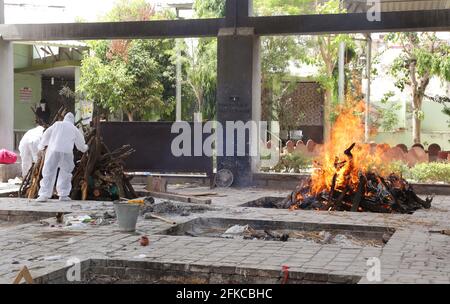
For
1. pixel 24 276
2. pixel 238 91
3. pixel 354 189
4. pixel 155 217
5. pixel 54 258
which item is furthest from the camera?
pixel 238 91

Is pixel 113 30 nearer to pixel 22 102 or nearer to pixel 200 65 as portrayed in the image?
pixel 200 65

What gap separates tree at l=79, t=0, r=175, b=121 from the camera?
26.5 meters

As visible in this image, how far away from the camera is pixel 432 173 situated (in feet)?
52.0

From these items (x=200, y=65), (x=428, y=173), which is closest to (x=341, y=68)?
(x=200, y=65)

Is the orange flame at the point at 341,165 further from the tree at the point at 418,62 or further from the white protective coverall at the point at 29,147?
the tree at the point at 418,62

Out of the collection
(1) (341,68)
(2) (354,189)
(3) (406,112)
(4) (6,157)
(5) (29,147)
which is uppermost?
(1) (341,68)

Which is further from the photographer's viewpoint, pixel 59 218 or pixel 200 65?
pixel 200 65

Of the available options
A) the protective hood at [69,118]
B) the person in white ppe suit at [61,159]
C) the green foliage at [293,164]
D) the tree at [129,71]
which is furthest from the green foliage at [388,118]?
the person in white ppe suit at [61,159]

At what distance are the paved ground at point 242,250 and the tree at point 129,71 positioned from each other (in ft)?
55.2

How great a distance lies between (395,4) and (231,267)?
13663mm

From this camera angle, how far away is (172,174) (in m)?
17.1

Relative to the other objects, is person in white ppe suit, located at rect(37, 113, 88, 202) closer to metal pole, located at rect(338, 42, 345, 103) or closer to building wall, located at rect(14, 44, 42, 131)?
metal pole, located at rect(338, 42, 345, 103)

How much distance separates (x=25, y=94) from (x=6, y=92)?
53.1 ft

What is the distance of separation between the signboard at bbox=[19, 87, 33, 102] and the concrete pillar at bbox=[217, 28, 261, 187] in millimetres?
19881
